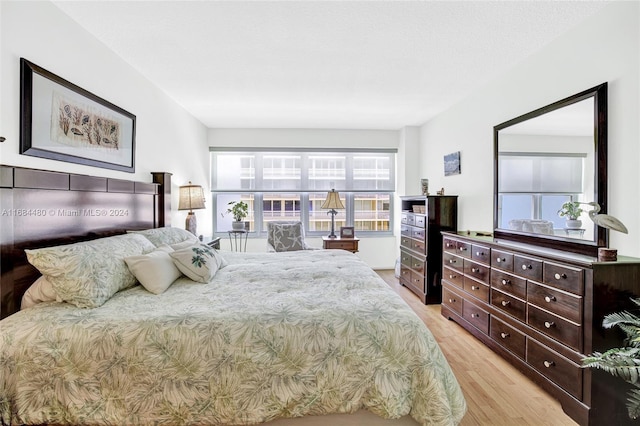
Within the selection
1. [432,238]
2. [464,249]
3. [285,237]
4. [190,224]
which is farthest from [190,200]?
[464,249]

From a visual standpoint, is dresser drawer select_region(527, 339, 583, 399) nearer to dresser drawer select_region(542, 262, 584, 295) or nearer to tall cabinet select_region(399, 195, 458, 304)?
dresser drawer select_region(542, 262, 584, 295)

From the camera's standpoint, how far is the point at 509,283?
2.38 meters

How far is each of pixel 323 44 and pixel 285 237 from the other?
2789mm

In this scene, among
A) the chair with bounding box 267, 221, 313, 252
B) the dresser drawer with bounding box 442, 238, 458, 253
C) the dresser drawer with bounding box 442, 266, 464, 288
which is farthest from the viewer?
the chair with bounding box 267, 221, 313, 252

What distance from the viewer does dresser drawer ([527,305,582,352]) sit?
1.79 m

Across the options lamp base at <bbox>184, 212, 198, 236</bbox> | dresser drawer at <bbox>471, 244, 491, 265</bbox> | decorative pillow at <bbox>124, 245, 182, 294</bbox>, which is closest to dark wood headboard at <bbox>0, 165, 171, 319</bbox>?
decorative pillow at <bbox>124, 245, 182, 294</bbox>

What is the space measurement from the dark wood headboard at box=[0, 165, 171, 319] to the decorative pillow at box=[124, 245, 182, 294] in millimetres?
503

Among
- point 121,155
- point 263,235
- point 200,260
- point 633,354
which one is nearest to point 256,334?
point 200,260

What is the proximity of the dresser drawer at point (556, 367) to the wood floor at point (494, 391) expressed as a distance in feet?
0.50

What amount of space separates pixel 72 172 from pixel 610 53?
3875mm

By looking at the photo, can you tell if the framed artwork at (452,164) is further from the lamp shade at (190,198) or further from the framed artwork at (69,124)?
the framed artwork at (69,124)

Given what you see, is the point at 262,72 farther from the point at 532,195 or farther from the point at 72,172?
the point at 532,195

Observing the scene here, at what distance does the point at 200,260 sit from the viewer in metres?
2.20

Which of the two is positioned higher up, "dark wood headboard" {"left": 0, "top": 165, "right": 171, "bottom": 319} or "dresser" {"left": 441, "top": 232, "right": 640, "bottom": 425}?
"dark wood headboard" {"left": 0, "top": 165, "right": 171, "bottom": 319}
